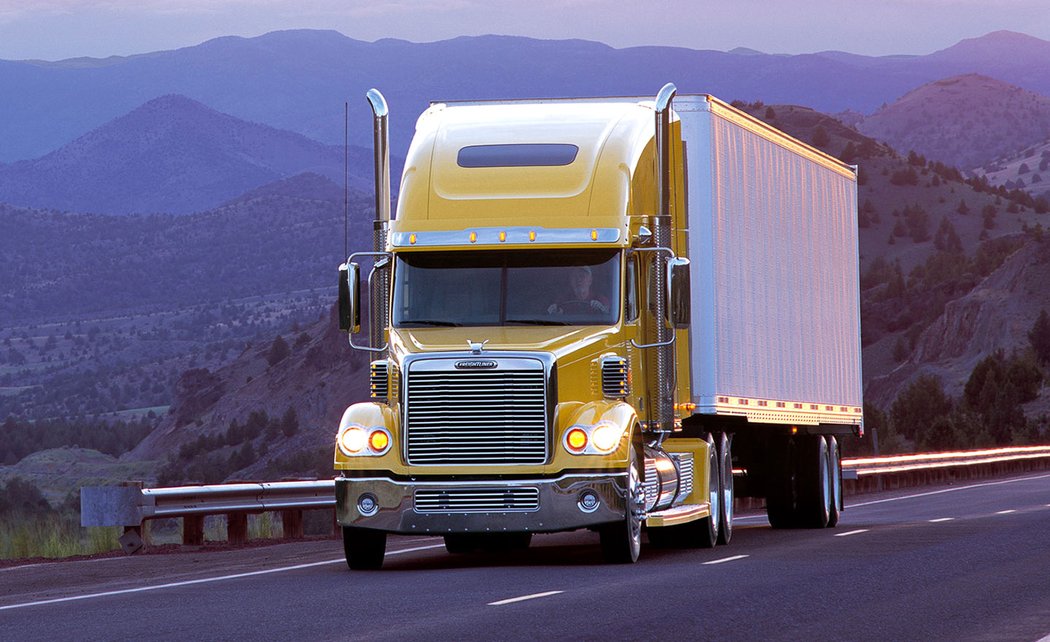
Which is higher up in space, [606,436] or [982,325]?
[982,325]

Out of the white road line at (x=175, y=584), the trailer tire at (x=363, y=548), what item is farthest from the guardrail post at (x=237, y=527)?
the trailer tire at (x=363, y=548)

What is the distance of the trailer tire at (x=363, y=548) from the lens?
725 inches

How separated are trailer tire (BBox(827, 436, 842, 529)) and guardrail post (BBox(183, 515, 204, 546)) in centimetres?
796

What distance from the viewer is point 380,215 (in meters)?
19.4

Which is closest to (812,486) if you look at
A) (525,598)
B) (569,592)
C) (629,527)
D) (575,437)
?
(629,527)

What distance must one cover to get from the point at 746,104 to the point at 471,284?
401ft

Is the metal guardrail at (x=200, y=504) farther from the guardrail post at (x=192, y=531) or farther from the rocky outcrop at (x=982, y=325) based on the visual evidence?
the rocky outcrop at (x=982, y=325)

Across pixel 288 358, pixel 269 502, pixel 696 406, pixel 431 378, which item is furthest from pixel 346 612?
pixel 288 358

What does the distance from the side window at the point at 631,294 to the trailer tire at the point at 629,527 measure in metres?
1.30

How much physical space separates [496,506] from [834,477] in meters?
10.2

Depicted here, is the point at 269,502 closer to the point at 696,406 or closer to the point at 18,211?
the point at 696,406

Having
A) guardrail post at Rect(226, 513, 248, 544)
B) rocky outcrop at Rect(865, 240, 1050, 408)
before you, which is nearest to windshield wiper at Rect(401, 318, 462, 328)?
guardrail post at Rect(226, 513, 248, 544)

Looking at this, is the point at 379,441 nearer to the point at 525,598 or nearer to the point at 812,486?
the point at 525,598

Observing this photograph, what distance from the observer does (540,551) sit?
21.9m
